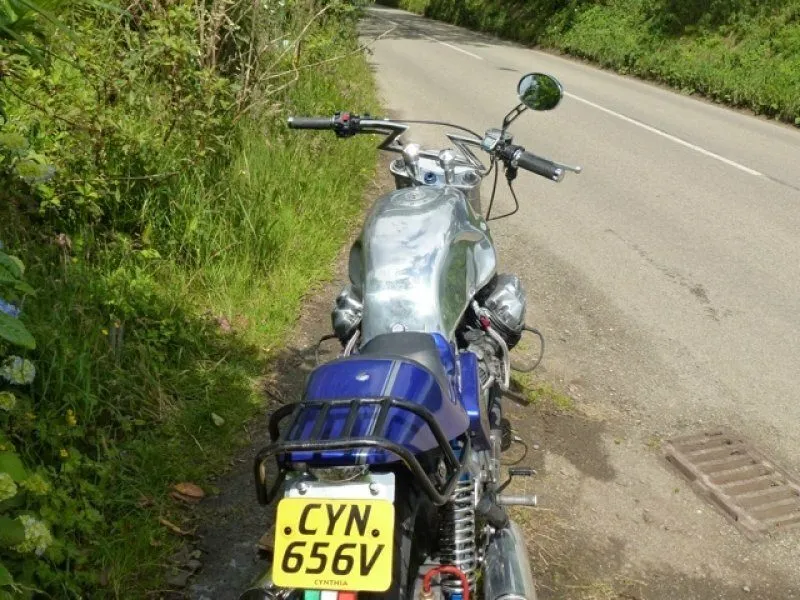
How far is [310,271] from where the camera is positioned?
533 centimetres

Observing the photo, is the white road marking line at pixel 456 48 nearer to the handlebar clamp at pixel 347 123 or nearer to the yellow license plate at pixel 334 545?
the handlebar clamp at pixel 347 123

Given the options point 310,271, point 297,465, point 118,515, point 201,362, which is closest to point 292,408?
point 297,465

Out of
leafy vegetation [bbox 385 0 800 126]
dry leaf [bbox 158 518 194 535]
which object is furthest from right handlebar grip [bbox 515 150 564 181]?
leafy vegetation [bbox 385 0 800 126]

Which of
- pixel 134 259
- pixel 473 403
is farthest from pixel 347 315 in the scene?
pixel 134 259

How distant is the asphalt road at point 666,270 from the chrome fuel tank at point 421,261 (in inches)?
50.1

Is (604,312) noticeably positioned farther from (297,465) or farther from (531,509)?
(297,465)

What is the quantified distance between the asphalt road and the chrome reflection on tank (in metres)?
1.30

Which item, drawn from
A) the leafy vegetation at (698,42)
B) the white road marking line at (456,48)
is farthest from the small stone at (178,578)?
the white road marking line at (456,48)

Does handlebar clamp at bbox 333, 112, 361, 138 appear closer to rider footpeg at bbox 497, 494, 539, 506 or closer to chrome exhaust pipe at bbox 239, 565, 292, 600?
rider footpeg at bbox 497, 494, 539, 506

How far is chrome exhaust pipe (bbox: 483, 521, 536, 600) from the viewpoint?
7.04 feet

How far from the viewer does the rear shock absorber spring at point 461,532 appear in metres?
2.18

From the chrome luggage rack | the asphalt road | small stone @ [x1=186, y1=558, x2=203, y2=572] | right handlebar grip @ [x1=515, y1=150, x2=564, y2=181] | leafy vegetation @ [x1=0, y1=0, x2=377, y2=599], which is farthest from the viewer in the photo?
the asphalt road

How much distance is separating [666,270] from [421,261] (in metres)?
4.00

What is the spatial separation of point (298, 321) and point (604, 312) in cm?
208
